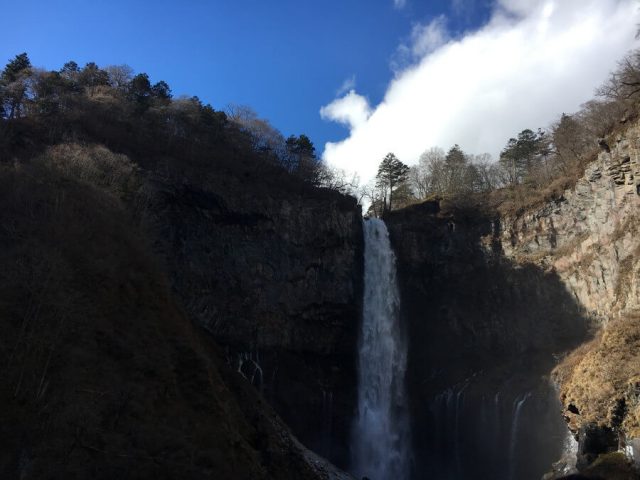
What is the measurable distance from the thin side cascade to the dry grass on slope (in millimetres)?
12680

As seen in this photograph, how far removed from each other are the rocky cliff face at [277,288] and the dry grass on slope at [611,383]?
637 inches

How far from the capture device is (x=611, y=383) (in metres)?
25.7

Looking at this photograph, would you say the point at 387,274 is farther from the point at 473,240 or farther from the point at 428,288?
the point at 473,240

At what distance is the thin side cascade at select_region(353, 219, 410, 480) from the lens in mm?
36825

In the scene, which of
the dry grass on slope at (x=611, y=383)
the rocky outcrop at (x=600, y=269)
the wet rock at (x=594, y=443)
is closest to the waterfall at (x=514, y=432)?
the rocky outcrop at (x=600, y=269)

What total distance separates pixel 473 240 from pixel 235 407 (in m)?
28.4

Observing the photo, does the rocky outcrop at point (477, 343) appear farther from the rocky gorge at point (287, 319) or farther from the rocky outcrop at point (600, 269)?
the rocky outcrop at point (600, 269)

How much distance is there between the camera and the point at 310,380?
126ft

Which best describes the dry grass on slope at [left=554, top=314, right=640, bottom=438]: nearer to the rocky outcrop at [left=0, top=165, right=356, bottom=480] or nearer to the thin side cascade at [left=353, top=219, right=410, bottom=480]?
the thin side cascade at [left=353, top=219, right=410, bottom=480]

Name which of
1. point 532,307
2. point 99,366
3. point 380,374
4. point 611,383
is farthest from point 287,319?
point 99,366

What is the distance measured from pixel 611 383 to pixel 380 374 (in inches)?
697

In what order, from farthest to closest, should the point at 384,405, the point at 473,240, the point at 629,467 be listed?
1. the point at 473,240
2. the point at 384,405
3. the point at 629,467

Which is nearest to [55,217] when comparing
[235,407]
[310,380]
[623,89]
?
[235,407]

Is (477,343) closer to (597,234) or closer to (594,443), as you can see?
(597,234)
